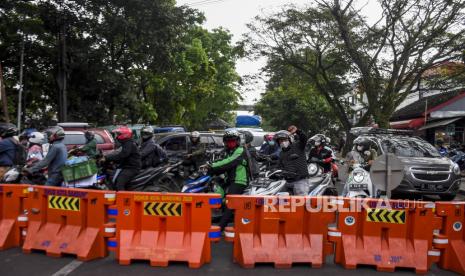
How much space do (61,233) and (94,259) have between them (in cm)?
65

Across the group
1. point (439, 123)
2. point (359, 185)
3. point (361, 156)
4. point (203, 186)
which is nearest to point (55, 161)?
point (203, 186)

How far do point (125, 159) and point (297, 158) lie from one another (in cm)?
300

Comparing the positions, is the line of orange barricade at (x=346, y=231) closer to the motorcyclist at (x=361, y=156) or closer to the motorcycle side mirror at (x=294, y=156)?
the motorcycle side mirror at (x=294, y=156)

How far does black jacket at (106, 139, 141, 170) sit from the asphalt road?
2250 mm

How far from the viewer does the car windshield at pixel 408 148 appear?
12031mm

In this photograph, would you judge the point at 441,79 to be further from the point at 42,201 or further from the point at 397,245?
the point at 42,201

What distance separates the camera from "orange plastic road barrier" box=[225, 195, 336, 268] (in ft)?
19.2

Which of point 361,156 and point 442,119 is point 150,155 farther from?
point 442,119

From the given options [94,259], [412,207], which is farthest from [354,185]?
[94,259]

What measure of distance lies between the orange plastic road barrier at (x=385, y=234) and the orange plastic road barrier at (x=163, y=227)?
5.51 feet

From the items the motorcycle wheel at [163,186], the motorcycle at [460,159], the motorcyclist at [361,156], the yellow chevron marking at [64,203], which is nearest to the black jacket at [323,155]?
the motorcyclist at [361,156]

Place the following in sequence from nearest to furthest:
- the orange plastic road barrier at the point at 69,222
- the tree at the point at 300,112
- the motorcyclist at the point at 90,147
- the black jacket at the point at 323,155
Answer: the orange plastic road barrier at the point at 69,222 → the black jacket at the point at 323,155 → the motorcyclist at the point at 90,147 → the tree at the point at 300,112

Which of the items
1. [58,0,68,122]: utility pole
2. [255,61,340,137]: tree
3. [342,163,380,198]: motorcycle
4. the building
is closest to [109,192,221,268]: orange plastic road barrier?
[342,163,380,198]: motorcycle

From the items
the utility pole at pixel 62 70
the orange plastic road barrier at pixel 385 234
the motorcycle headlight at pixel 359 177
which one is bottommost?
the orange plastic road barrier at pixel 385 234
